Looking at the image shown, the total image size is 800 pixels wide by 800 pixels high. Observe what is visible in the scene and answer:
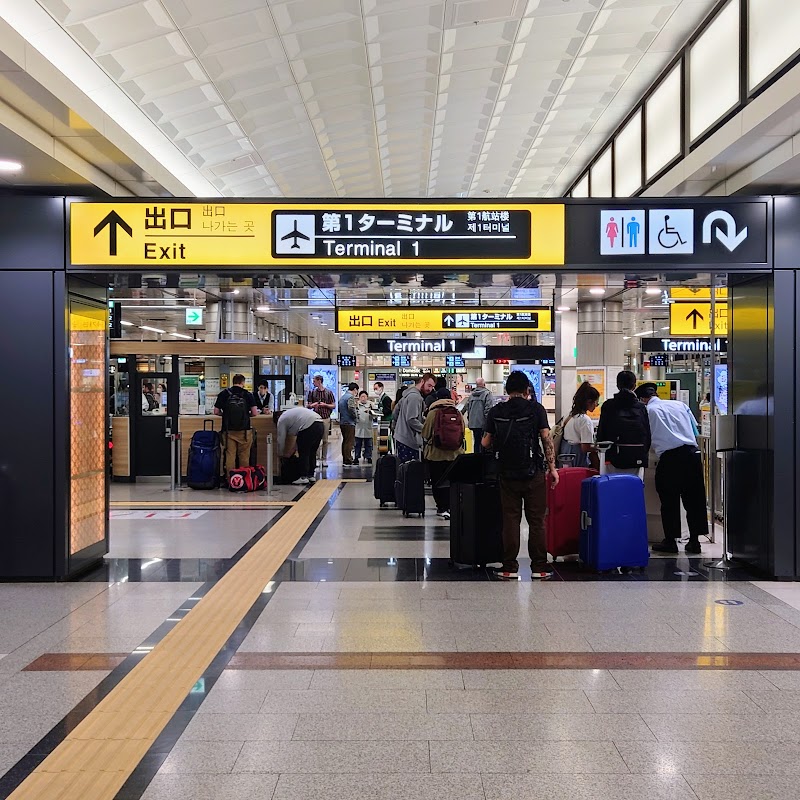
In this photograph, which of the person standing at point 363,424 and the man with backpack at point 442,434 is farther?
the person standing at point 363,424

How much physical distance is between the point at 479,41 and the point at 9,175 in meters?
4.52

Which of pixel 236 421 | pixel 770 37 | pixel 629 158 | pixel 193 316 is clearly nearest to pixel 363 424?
pixel 236 421

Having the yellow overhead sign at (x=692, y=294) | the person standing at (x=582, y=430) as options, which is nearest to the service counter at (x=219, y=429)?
the person standing at (x=582, y=430)

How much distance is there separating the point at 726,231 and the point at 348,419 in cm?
1008

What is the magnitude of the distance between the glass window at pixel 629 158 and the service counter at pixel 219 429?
20.8 ft

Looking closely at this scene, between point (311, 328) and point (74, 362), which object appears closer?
point (74, 362)

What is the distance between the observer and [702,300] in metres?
12.4

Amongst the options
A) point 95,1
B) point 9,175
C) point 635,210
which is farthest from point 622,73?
point 9,175

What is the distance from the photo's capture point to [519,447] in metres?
6.22

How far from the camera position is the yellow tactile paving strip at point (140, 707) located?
10.0 ft

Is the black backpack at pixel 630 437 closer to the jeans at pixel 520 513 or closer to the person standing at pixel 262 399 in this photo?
the jeans at pixel 520 513

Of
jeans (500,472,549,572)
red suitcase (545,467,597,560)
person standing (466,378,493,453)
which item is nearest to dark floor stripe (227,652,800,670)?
jeans (500,472,549,572)

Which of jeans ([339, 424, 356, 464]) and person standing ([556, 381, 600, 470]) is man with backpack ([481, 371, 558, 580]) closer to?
person standing ([556, 381, 600, 470])

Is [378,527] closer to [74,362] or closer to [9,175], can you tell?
[74,362]
